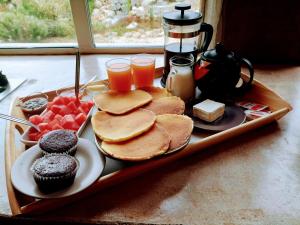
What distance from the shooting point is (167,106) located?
0.85 metres

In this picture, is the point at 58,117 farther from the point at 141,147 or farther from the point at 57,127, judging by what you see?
the point at 141,147

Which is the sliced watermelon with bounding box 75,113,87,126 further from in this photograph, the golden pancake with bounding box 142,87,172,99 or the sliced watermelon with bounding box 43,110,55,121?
the golden pancake with bounding box 142,87,172,99

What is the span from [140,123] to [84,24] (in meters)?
0.87

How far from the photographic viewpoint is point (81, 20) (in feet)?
4.58

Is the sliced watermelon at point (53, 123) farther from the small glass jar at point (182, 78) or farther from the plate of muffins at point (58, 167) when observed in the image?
the small glass jar at point (182, 78)

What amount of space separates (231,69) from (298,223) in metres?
0.51

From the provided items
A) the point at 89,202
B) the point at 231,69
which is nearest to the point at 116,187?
the point at 89,202

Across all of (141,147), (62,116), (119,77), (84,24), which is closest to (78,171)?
(141,147)

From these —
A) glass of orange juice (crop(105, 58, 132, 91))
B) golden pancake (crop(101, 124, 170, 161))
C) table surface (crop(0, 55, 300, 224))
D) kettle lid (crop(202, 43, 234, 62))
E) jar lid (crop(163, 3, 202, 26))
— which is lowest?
table surface (crop(0, 55, 300, 224))

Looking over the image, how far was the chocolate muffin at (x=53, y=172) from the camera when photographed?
1.92ft

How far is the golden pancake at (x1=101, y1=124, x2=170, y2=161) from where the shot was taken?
0.66 m

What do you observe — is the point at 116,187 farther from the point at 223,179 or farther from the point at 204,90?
the point at 204,90

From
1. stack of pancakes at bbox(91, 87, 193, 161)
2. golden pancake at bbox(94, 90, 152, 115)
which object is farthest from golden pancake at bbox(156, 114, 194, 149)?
golden pancake at bbox(94, 90, 152, 115)

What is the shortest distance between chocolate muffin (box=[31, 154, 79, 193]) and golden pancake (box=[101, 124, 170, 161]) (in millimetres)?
96
